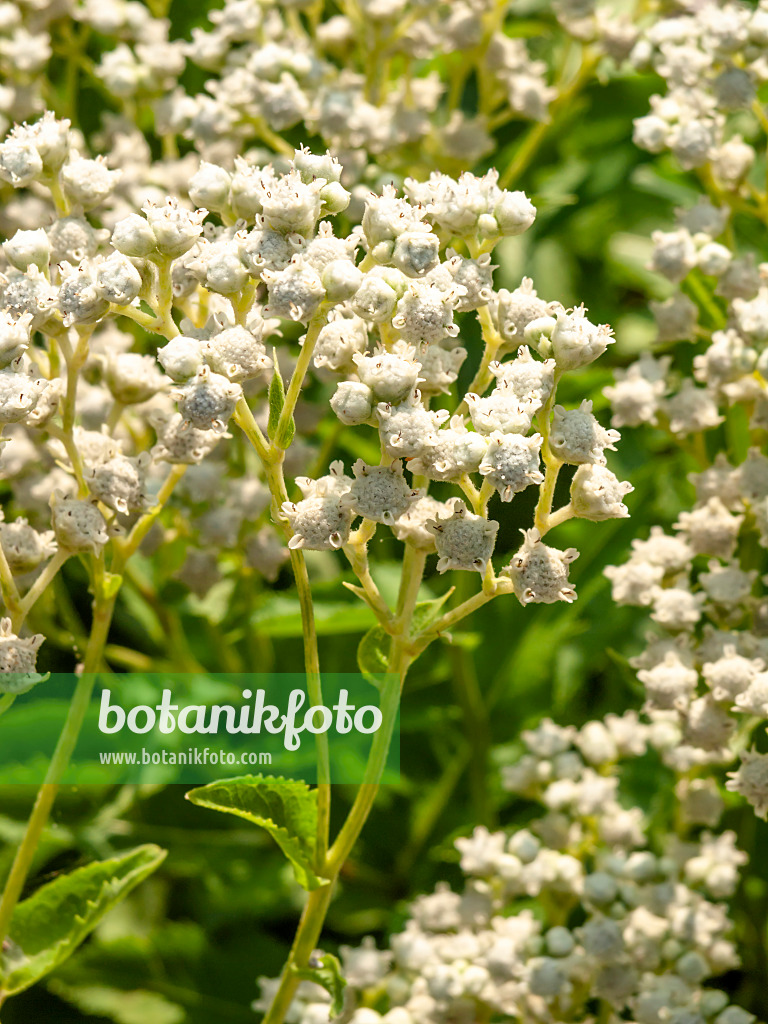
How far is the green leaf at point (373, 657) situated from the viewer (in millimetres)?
1603

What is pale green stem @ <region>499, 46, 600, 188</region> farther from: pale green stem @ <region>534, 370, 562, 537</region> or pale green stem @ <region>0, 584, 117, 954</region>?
pale green stem @ <region>0, 584, 117, 954</region>

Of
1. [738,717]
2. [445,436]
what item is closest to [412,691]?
→ [738,717]

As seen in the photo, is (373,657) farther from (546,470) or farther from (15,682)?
(15,682)

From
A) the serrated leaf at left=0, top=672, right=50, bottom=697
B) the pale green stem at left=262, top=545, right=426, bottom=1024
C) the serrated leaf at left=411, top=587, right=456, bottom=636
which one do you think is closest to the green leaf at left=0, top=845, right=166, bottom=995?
the pale green stem at left=262, top=545, right=426, bottom=1024

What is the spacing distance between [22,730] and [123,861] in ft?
1.80

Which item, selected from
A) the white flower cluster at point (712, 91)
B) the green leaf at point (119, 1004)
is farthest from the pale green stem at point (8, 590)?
the white flower cluster at point (712, 91)

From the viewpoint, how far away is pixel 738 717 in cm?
196

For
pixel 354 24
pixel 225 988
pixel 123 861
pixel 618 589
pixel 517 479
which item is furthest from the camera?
pixel 354 24

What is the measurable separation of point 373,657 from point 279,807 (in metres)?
0.22

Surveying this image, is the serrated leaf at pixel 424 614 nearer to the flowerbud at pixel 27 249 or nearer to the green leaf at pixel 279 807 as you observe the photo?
the green leaf at pixel 279 807

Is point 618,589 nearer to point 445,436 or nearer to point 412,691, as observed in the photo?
point 445,436

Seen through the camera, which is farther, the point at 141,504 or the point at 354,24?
the point at 354,24

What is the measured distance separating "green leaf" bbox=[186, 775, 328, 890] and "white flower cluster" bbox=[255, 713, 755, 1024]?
1.25ft

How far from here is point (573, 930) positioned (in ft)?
6.71
